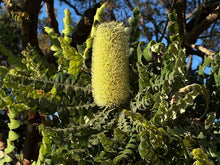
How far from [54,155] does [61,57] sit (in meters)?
0.39

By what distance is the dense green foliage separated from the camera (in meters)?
0.88

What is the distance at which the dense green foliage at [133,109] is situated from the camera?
88cm

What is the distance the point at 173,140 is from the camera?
2.97 ft

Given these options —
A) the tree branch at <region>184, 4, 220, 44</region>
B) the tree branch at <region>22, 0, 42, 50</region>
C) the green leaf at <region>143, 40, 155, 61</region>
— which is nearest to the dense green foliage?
the green leaf at <region>143, 40, 155, 61</region>

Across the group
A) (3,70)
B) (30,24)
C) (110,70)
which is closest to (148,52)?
(110,70)

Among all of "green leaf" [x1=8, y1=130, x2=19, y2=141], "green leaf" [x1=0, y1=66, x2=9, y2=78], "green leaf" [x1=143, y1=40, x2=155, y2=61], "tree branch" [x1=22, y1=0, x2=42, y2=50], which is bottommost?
"green leaf" [x1=8, y1=130, x2=19, y2=141]

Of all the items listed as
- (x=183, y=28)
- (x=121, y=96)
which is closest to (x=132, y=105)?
(x=121, y=96)

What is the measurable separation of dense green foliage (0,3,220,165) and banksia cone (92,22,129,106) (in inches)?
1.5

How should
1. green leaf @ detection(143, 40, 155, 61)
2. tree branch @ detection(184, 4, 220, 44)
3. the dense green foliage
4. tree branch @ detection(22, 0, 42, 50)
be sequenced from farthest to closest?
1. tree branch @ detection(184, 4, 220, 44)
2. tree branch @ detection(22, 0, 42, 50)
3. green leaf @ detection(143, 40, 155, 61)
4. the dense green foliage

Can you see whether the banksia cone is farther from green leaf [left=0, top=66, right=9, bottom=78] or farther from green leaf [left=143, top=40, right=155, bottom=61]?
green leaf [left=0, top=66, right=9, bottom=78]

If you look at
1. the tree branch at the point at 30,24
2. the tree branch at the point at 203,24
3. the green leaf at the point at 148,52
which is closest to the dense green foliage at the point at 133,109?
the green leaf at the point at 148,52

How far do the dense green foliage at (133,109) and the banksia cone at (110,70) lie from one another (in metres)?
0.04

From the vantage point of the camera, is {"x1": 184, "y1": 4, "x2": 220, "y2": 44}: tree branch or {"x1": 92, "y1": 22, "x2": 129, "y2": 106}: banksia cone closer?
{"x1": 92, "y1": 22, "x2": 129, "y2": 106}: banksia cone

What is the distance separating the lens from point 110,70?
1.04 meters
